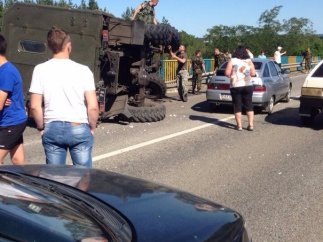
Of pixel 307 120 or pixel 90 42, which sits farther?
pixel 307 120

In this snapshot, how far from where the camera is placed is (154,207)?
2.51m

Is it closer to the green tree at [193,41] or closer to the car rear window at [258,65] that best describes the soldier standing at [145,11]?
the car rear window at [258,65]

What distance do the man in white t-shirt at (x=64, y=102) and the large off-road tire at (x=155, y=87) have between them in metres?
8.92

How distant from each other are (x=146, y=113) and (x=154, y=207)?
365 inches

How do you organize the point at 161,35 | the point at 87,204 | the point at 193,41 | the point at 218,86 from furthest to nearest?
the point at 193,41 < the point at 218,86 < the point at 161,35 < the point at 87,204

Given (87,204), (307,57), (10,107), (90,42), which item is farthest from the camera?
(307,57)

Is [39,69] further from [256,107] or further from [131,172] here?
[256,107]

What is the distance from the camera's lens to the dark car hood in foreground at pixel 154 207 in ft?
7.39

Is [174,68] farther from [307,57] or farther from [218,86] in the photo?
[307,57]

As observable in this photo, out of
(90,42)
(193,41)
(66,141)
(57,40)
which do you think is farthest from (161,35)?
(193,41)

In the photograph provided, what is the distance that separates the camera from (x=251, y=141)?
980 centimetres

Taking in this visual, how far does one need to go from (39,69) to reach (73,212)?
8.39ft

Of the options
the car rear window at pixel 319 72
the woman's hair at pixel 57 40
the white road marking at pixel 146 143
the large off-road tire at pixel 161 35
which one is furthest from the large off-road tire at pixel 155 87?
the woman's hair at pixel 57 40

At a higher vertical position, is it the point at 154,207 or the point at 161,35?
the point at 161,35
